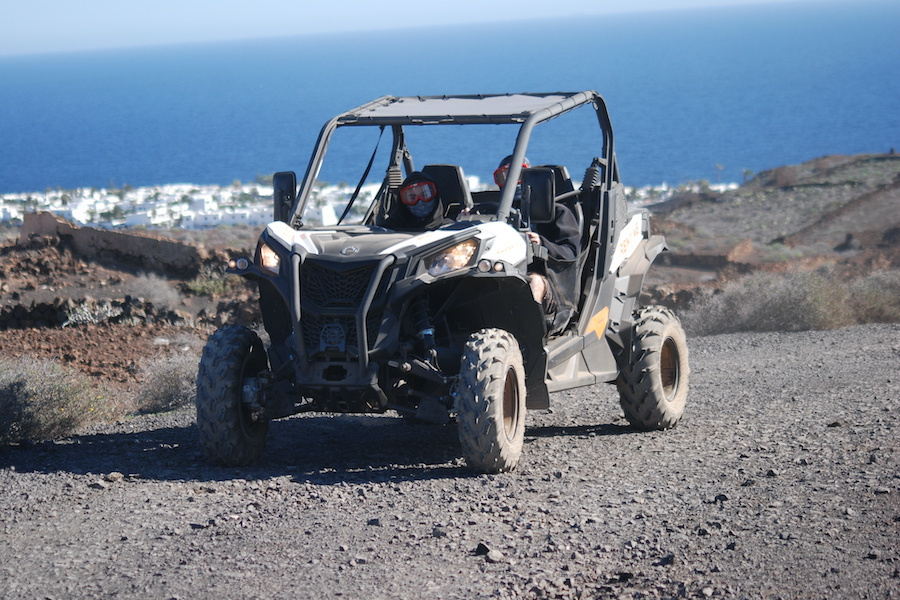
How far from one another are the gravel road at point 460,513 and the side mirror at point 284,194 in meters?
1.74

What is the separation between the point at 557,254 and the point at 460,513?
8.49 ft

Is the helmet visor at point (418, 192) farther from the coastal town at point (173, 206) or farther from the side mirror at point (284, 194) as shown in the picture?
the coastal town at point (173, 206)

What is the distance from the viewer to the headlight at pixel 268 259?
725cm

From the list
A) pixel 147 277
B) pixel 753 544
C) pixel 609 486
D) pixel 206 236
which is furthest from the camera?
pixel 206 236

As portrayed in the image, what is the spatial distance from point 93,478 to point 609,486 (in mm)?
3270

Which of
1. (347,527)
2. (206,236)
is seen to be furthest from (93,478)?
(206,236)

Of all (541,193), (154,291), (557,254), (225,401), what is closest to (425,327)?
(541,193)

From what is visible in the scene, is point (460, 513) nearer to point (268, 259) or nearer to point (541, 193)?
point (268, 259)

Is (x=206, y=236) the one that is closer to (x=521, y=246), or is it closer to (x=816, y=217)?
(x=816, y=217)

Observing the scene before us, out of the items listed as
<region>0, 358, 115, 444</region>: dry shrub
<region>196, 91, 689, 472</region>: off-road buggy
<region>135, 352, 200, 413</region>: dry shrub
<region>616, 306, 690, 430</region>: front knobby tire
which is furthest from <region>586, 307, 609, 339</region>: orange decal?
<region>135, 352, 200, 413</region>: dry shrub

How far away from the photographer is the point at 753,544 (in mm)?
5574

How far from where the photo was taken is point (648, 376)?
888 cm

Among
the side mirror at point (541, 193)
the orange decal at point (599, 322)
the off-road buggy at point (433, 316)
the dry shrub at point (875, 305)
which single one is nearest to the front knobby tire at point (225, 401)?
the off-road buggy at point (433, 316)

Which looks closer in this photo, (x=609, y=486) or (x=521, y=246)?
(x=609, y=486)
